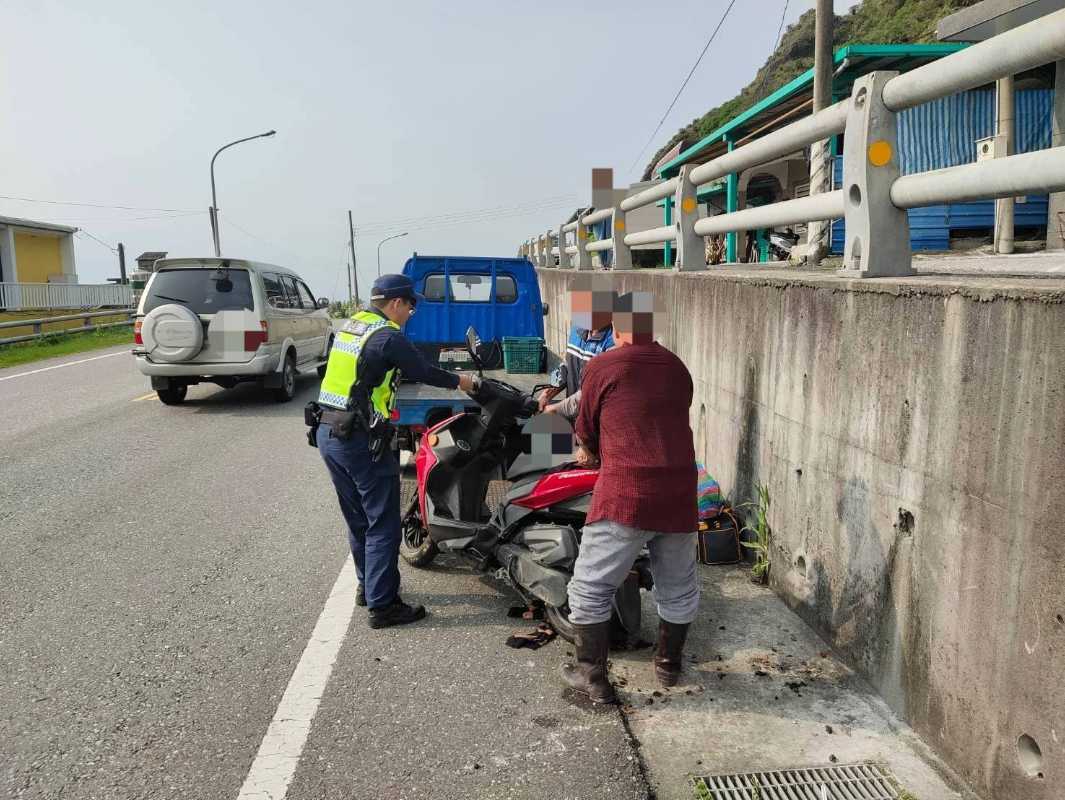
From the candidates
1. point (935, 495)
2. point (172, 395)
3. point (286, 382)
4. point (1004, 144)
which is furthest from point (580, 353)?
point (1004, 144)

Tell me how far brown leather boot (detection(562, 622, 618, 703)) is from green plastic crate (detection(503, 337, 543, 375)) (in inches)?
203

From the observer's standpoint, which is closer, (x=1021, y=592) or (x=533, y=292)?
(x=1021, y=592)

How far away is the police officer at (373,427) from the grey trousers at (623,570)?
118 cm

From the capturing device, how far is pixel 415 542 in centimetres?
519

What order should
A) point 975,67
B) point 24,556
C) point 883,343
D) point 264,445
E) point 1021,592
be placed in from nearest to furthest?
point 1021,592, point 975,67, point 883,343, point 24,556, point 264,445

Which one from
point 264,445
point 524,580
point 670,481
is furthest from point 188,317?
point 670,481

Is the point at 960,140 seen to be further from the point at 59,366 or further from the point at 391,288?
the point at 59,366

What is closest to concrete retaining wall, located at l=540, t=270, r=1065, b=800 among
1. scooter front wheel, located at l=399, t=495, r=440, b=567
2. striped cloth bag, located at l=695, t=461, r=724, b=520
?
striped cloth bag, located at l=695, t=461, r=724, b=520

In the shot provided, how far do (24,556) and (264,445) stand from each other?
3610 mm

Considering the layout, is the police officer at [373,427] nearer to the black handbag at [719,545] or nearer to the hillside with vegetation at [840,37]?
the black handbag at [719,545]

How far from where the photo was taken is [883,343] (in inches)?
130

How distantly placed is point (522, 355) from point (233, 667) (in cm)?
520

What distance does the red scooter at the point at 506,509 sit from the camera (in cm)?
393

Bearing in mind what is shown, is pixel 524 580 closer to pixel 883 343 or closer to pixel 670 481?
pixel 670 481
